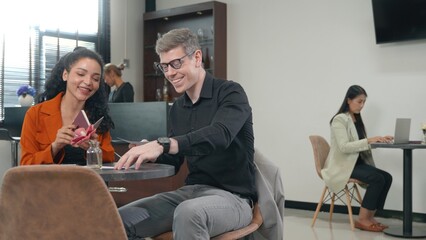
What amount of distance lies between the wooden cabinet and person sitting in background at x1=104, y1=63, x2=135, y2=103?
36.4 inches

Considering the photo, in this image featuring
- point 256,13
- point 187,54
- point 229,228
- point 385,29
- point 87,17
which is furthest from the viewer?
point 87,17

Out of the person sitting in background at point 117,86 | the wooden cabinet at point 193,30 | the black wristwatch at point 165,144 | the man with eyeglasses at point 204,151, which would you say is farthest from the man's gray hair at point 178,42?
the wooden cabinet at point 193,30

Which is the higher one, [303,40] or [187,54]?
[303,40]

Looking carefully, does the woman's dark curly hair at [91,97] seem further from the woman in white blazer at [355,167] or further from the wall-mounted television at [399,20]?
the wall-mounted television at [399,20]

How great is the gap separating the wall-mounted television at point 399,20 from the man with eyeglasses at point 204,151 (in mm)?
3647

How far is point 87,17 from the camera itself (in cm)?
702

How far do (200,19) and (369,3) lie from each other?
2.29 m

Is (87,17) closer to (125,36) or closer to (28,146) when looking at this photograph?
(125,36)

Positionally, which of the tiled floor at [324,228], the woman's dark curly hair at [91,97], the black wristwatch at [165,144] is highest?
the woman's dark curly hair at [91,97]

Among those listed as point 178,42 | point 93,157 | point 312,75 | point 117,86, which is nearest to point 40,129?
point 93,157

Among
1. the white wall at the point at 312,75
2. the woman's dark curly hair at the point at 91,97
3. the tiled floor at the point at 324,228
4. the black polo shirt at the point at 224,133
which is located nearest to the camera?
the black polo shirt at the point at 224,133

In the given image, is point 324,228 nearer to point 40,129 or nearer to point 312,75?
point 312,75

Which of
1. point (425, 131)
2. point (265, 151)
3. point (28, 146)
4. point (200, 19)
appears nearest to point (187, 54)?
point (28, 146)

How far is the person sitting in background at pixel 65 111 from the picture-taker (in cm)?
239
